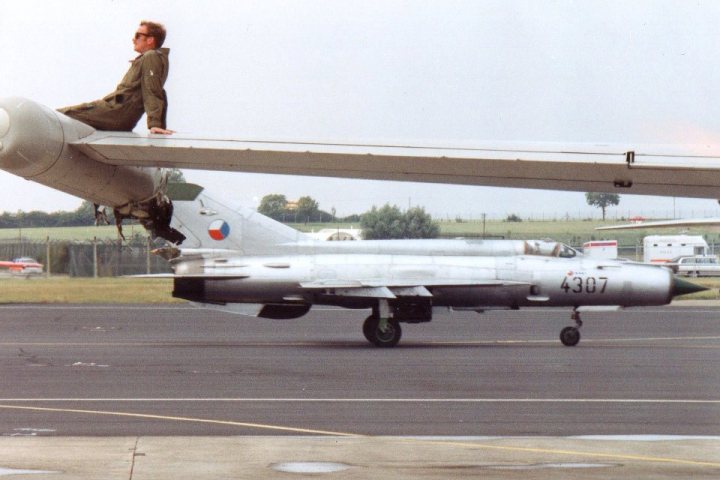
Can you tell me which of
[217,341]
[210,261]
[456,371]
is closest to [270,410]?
[456,371]

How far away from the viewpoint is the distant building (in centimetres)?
2938

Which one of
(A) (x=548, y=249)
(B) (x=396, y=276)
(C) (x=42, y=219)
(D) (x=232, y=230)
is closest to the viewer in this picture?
(C) (x=42, y=219)

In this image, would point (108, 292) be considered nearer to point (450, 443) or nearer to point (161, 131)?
point (450, 443)

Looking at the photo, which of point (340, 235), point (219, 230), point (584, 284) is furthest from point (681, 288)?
point (219, 230)

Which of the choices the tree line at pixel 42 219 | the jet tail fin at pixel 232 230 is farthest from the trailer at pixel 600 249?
the tree line at pixel 42 219

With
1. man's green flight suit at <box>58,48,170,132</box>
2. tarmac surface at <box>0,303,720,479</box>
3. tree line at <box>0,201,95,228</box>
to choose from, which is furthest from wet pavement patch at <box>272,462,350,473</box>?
man's green flight suit at <box>58,48,170,132</box>

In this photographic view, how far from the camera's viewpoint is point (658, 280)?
1127 inches

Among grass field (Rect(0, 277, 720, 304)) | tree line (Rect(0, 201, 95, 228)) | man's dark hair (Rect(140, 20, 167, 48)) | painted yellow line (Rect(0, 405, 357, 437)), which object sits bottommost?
painted yellow line (Rect(0, 405, 357, 437))

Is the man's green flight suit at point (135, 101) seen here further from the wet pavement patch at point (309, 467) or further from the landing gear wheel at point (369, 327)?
the landing gear wheel at point (369, 327)

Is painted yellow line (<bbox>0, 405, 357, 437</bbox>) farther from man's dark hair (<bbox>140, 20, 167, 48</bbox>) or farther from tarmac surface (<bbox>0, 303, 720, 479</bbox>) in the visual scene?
man's dark hair (<bbox>140, 20, 167, 48</bbox>)

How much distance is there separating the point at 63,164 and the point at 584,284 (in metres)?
25.5

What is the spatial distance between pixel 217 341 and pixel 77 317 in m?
12.2

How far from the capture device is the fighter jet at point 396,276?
90.9ft

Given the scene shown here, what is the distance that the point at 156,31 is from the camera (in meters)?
4.23
